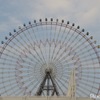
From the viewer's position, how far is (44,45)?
6350 cm

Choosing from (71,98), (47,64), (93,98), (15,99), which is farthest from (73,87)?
(47,64)

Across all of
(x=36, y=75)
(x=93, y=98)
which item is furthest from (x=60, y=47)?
(x=93, y=98)

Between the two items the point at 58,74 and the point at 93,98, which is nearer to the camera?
the point at 93,98

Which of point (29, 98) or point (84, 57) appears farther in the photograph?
point (84, 57)

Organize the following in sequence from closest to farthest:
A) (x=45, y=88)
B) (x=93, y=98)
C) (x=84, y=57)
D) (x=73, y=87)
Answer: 1. (x=73, y=87)
2. (x=93, y=98)
3. (x=84, y=57)
4. (x=45, y=88)

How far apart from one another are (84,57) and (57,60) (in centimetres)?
531

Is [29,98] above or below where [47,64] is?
below

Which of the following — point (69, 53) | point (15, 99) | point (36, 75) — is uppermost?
point (69, 53)

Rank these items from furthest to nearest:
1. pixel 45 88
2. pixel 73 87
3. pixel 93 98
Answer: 1. pixel 45 88
2. pixel 93 98
3. pixel 73 87

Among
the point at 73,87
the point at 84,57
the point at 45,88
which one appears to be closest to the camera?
the point at 73,87

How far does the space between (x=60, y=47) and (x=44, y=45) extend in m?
3.10

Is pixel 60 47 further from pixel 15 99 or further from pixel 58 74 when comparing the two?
pixel 15 99

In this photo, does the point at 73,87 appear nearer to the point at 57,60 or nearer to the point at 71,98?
the point at 71,98

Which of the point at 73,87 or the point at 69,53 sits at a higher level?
the point at 69,53
